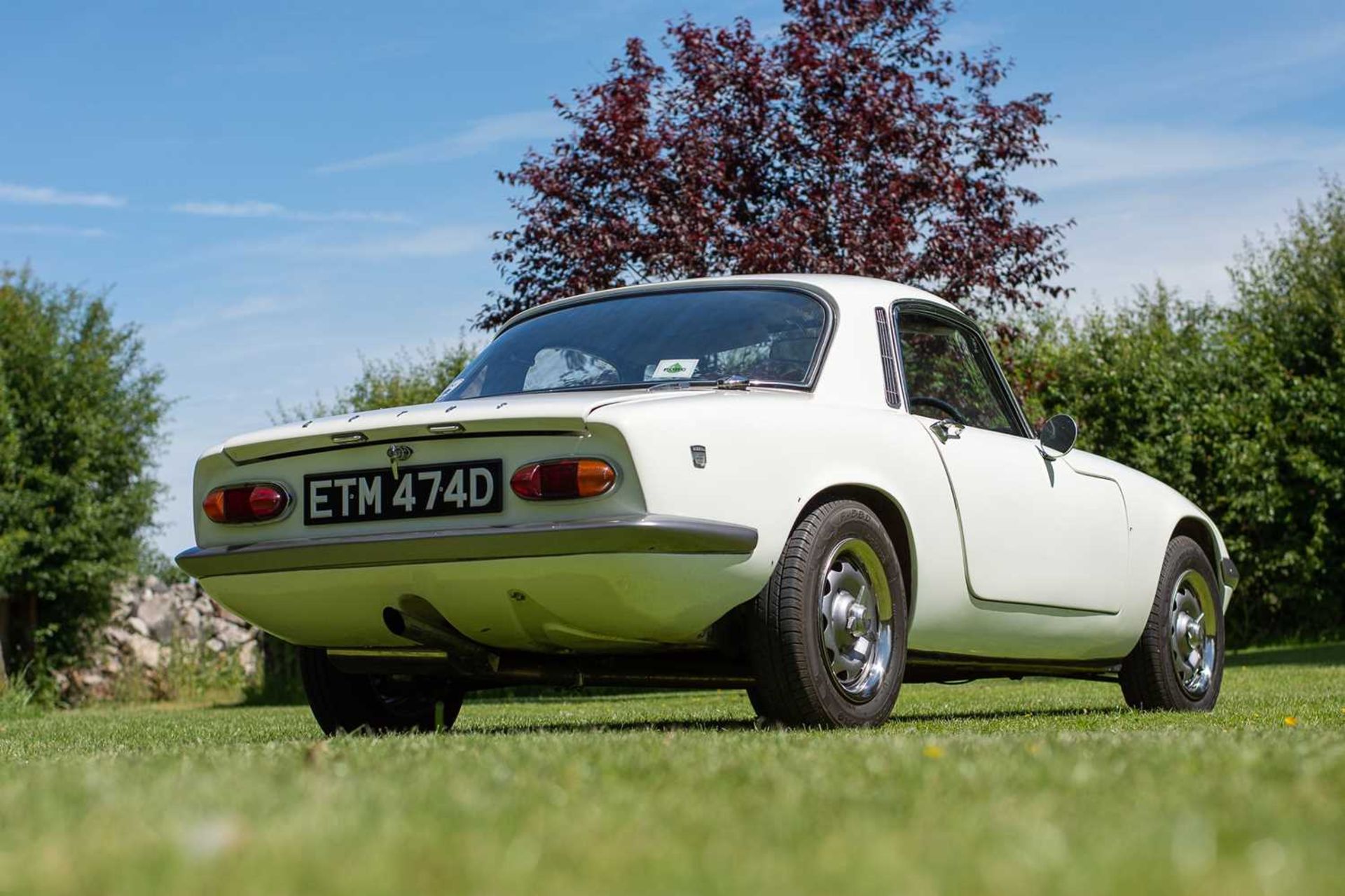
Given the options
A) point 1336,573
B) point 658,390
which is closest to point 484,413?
point 658,390

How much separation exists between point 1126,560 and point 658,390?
2.73 metres

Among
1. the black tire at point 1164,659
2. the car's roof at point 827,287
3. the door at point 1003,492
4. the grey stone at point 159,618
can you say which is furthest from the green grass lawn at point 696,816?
the grey stone at point 159,618

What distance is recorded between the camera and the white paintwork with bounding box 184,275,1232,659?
16.4 feet

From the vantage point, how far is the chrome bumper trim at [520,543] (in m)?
4.89

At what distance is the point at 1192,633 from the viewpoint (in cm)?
796

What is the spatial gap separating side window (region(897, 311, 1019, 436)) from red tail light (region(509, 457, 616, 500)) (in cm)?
171

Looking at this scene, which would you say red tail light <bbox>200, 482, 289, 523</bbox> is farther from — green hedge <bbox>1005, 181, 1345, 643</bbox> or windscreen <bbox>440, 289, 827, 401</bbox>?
green hedge <bbox>1005, 181, 1345, 643</bbox>

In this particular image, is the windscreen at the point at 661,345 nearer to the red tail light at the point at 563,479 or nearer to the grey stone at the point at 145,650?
the red tail light at the point at 563,479

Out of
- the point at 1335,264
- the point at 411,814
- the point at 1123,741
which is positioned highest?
the point at 1335,264

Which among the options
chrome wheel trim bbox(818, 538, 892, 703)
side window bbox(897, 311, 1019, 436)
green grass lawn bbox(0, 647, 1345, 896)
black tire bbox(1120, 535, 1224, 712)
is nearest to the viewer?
green grass lawn bbox(0, 647, 1345, 896)

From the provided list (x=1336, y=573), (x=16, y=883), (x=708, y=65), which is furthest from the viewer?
(x=1336, y=573)

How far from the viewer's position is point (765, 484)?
17.1 feet

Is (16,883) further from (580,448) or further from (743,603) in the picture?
(743,603)

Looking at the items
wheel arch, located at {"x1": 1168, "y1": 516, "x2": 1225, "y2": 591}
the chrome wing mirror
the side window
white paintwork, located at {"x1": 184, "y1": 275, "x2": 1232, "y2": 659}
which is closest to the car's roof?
white paintwork, located at {"x1": 184, "y1": 275, "x2": 1232, "y2": 659}
